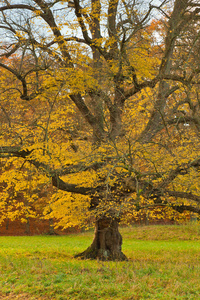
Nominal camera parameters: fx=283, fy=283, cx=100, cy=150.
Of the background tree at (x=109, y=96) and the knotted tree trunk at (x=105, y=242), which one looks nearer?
the background tree at (x=109, y=96)

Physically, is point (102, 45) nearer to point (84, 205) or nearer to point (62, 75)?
point (62, 75)

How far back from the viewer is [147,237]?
20.3m

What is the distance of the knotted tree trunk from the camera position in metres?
10.4

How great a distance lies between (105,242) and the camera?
416 inches

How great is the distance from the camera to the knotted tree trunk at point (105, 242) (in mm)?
10383

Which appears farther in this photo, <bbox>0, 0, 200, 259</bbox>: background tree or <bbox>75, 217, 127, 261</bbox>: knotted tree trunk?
<bbox>75, 217, 127, 261</bbox>: knotted tree trunk

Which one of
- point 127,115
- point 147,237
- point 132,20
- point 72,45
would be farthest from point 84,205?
point 147,237

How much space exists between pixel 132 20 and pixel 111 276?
7066mm

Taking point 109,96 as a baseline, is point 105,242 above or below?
below

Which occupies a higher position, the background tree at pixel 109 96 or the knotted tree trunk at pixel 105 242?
the background tree at pixel 109 96

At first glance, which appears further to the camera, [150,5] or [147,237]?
[147,237]

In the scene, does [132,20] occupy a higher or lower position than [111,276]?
higher

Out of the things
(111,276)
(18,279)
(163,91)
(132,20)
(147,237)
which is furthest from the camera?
(147,237)

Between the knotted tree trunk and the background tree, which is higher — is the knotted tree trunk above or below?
below
